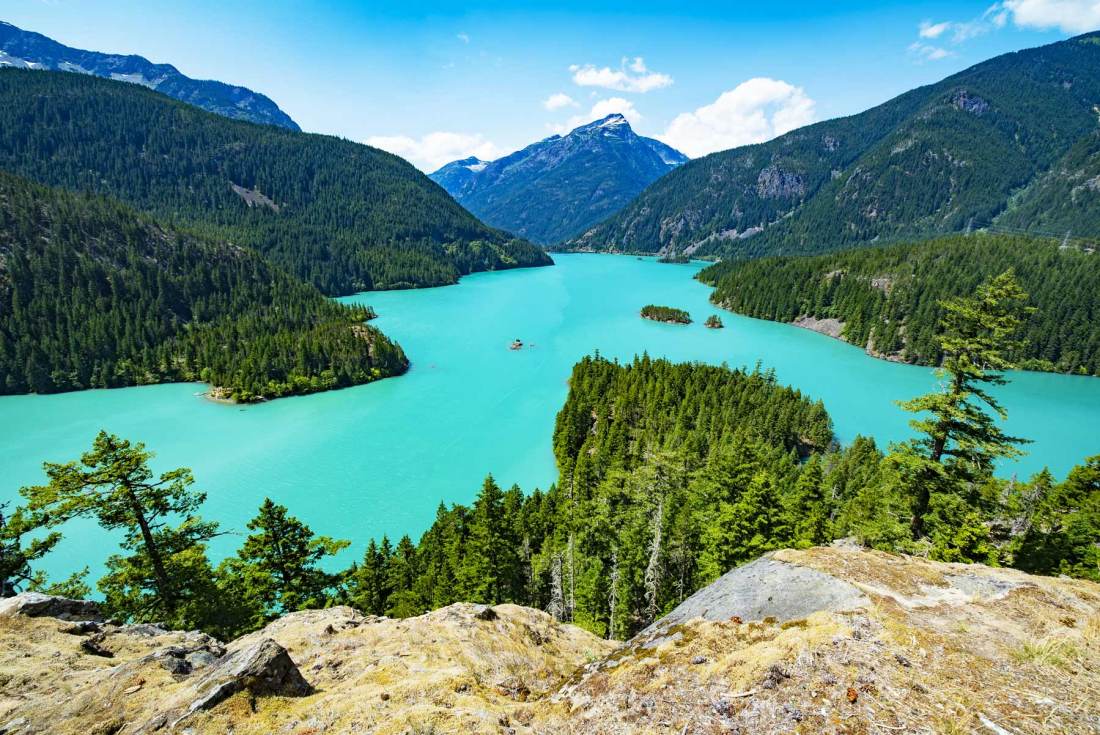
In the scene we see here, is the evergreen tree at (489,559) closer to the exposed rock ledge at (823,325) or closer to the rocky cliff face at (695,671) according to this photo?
the rocky cliff face at (695,671)

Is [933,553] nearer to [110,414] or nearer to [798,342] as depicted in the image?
[110,414]

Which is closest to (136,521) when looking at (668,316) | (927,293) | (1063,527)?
(1063,527)

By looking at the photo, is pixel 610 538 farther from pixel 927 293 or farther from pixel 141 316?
pixel 927 293

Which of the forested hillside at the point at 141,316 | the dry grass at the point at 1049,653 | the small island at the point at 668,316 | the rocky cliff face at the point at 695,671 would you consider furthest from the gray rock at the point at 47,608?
the small island at the point at 668,316

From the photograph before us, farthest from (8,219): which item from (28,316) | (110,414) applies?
(110,414)

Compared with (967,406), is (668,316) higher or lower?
lower
